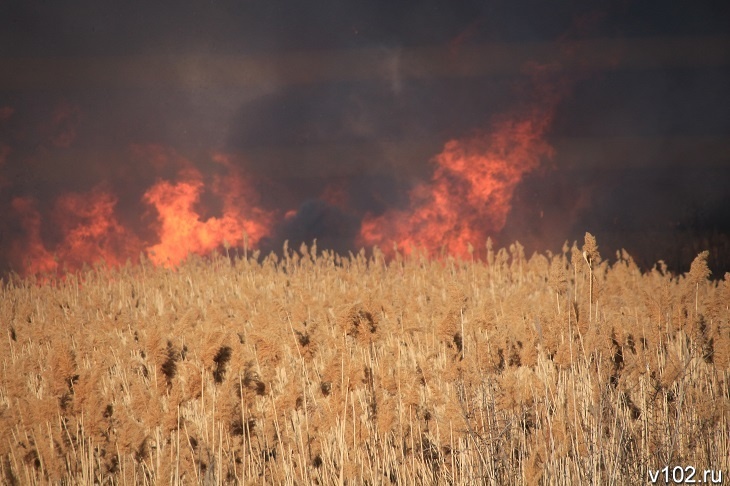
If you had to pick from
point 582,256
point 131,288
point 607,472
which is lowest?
point 607,472

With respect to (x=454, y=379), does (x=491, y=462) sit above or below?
below

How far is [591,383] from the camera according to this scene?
3.60 meters

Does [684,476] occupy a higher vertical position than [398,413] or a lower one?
lower

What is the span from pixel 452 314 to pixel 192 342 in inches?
120

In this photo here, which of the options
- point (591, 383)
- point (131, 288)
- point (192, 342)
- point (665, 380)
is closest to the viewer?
point (665, 380)

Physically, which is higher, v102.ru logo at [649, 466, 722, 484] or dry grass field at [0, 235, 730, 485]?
dry grass field at [0, 235, 730, 485]

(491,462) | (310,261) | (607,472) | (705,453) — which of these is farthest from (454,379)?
(310,261)

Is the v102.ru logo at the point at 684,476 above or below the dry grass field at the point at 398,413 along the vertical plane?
below

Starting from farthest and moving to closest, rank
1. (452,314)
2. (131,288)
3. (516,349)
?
(131,288), (516,349), (452,314)

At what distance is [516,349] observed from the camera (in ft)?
14.7

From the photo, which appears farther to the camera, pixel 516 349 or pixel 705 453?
pixel 516 349

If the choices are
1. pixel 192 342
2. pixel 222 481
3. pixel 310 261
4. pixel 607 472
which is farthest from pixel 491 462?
pixel 310 261

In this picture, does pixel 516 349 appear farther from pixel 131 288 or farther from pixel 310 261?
pixel 131 288

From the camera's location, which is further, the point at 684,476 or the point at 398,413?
the point at 398,413
